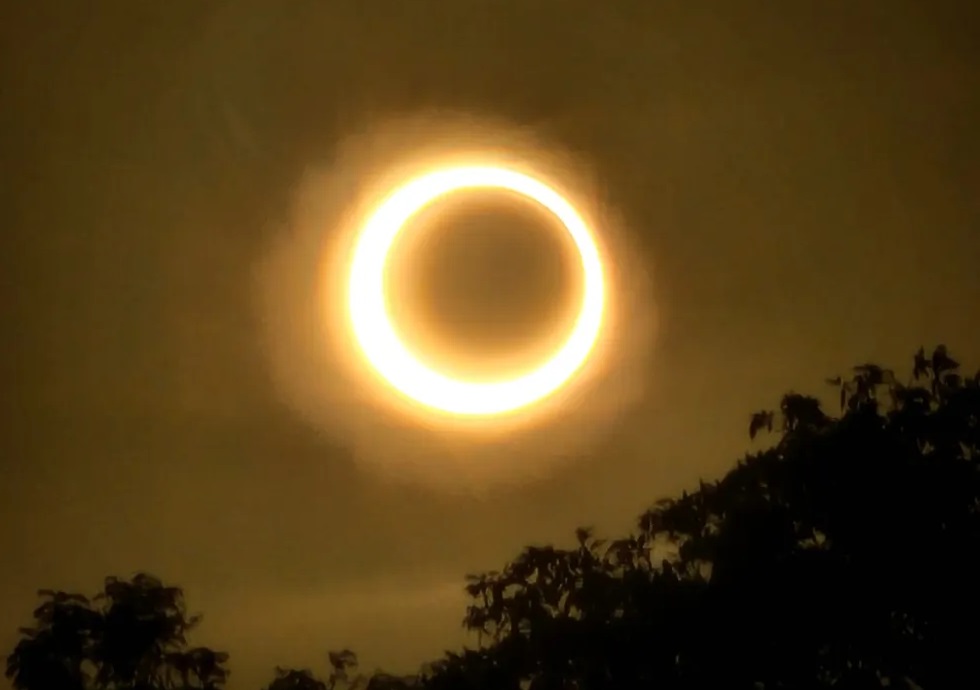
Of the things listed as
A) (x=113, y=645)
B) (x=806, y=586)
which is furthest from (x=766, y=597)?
(x=113, y=645)

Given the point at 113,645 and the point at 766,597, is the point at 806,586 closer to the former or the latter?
the point at 766,597

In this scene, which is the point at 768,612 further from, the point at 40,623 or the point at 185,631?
the point at 40,623

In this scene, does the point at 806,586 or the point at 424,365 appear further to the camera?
the point at 424,365

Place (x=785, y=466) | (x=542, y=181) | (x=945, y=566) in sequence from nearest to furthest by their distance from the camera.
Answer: (x=945, y=566)
(x=785, y=466)
(x=542, y=181)

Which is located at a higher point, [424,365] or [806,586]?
[424,365]

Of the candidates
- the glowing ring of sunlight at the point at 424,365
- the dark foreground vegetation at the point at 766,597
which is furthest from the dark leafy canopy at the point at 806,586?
the glowing ring of sunlight at the point at 424,365

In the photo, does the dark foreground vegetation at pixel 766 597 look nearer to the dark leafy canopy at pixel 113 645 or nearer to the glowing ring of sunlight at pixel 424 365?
the dark leafy canopy at pixel 113 645

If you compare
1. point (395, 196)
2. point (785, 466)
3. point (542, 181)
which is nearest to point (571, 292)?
point (542, 181)

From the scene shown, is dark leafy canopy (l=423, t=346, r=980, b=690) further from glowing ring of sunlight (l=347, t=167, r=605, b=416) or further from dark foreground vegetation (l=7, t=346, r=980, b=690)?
glowing ring of sunlight (l=347, t=167, r=605, b=416)
